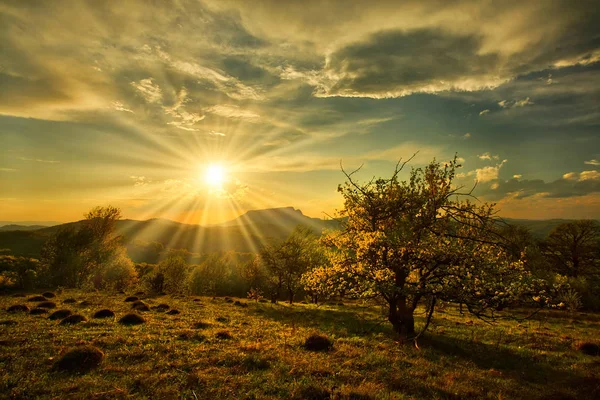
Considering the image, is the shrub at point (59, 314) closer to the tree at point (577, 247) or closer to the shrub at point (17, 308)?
the shrub at point (17, 308)

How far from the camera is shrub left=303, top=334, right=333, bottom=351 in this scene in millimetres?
19438

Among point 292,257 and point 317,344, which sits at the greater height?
point 292,257

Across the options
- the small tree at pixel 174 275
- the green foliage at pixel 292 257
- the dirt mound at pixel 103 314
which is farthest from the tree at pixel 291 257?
the dirt mound at pixel 103 314

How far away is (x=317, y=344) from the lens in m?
19.6

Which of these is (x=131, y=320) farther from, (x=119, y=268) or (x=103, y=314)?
(x=119, y=268)

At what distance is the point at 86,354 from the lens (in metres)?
14.2

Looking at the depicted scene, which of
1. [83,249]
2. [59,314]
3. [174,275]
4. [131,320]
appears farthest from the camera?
[174,275]

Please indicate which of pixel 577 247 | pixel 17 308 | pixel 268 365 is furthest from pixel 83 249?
pixel 577 247

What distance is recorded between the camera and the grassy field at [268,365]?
1196 centimetres

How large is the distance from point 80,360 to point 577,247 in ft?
312

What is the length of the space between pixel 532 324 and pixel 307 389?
137 ft

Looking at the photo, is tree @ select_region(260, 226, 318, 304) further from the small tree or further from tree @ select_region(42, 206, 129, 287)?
tree @ select_region(42, 206, 129, 287)

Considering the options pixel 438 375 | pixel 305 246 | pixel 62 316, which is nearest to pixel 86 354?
pixel 62 316

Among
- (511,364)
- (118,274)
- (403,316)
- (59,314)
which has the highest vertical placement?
(403,316)
